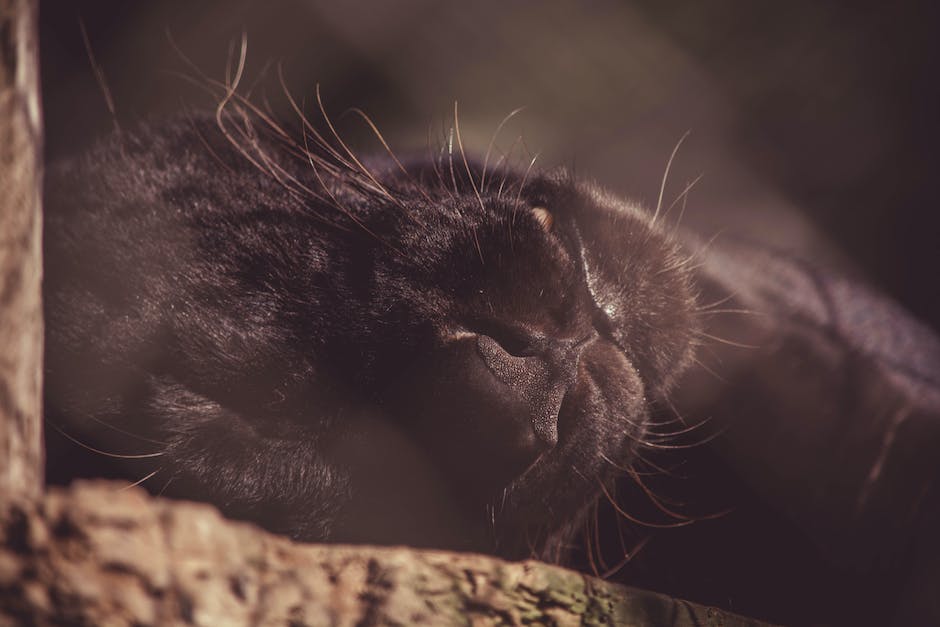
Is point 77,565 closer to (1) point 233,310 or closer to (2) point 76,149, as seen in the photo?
(1) point 233,310

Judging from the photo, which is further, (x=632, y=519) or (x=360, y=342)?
(x=632, y=519)

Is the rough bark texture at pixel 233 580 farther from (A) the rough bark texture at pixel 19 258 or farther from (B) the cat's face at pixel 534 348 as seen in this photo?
(B) the cat's face at pixel 534 348

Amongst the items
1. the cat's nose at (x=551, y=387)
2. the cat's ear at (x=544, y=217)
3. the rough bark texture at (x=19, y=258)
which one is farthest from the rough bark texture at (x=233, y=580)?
the cat's ear at (x=544, y=217)

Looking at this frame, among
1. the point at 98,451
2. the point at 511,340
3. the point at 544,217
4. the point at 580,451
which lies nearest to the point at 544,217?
the point at 544,217

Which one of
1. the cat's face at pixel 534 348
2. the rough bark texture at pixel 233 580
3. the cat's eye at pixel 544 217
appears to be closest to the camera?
the rough bark texture at pixel 233 580

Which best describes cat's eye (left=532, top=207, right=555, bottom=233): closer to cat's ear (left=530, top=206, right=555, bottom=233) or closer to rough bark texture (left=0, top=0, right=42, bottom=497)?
cat's ear (left=530, top=206, right=555, bottom=233)

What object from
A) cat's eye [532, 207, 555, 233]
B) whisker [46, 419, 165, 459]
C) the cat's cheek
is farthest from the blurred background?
whisker [46, 419, 165, 459]

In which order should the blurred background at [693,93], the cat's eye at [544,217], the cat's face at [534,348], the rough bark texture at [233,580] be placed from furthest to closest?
1. the blurred background at [693,93]
2. the cat's eye at [544,217]
3. the cat's face at [534,348]
4. the rough bark texture at [233,580]

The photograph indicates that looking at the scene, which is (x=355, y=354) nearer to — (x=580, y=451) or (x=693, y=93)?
(x=580, y=451)

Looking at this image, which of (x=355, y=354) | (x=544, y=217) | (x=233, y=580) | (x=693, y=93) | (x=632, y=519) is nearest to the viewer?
(x=233, y=580)
